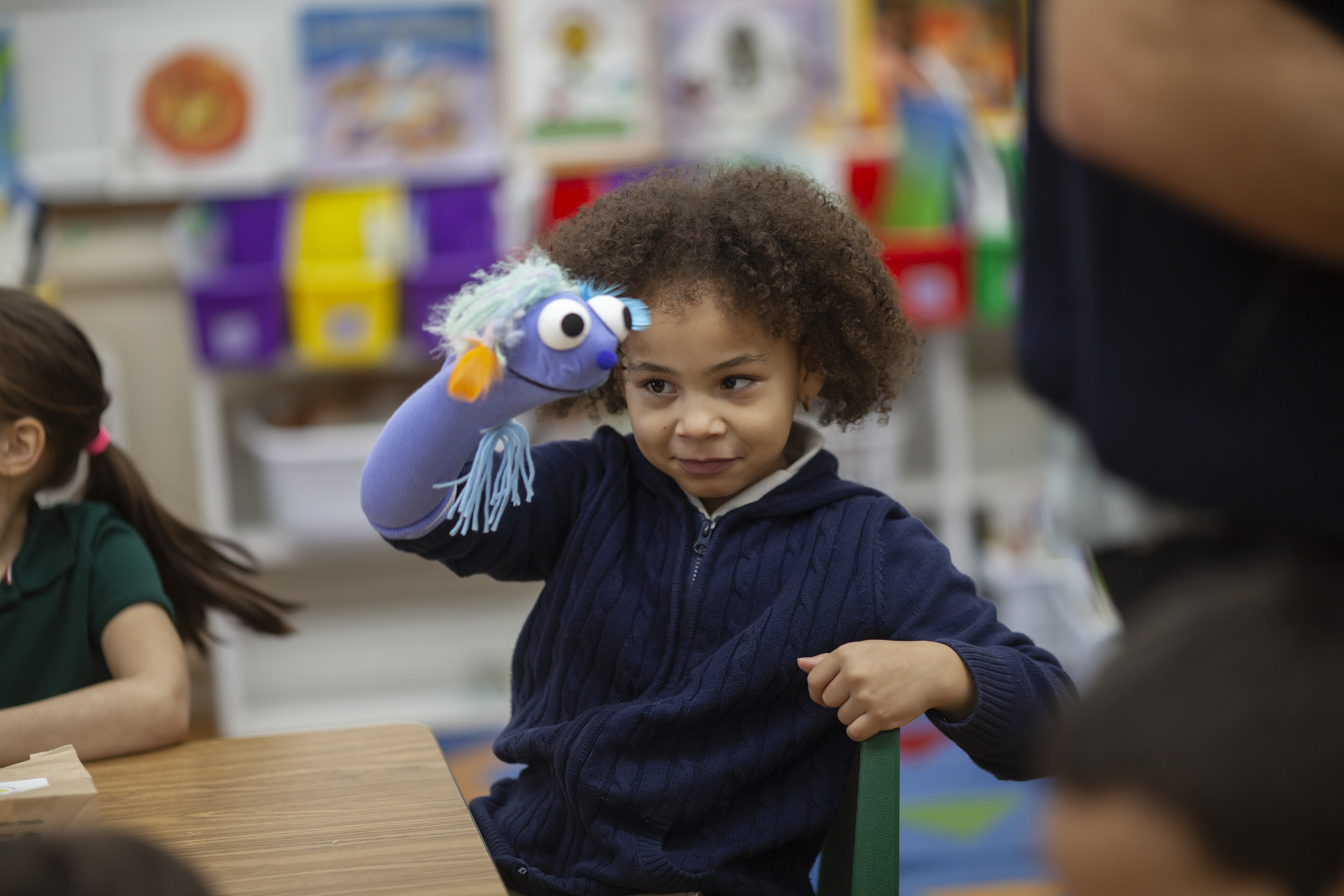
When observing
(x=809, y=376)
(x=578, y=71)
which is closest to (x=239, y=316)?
(x=578, y=71)

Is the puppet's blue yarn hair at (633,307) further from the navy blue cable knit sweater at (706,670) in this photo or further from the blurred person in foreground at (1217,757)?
the blurred person in foreground at (1217,757)

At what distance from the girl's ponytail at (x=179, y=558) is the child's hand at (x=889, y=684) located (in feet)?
2.00

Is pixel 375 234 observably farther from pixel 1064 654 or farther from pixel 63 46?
pixel 1064 654

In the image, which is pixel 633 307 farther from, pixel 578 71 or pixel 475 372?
pixel 578 71

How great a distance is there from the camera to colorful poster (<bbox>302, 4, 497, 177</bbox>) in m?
2.80

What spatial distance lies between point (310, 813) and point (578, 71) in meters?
2.33

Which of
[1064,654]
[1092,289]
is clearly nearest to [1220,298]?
[1092,289]

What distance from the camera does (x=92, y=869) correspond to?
0.48 m

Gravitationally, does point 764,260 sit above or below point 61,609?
above

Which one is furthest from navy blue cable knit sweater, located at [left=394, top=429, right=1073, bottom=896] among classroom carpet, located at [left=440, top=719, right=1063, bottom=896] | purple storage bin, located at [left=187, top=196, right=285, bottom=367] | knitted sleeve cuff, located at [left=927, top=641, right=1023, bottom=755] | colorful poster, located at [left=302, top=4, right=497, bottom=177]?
colorful poster, located at [left=302, top=4, right=497, bottom=177]

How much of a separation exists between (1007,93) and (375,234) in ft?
5.07

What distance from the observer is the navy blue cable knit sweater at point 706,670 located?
37.2 inches

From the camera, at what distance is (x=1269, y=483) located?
0.56 m

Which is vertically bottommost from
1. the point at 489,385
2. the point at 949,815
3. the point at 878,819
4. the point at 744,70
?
the point at 949,815
